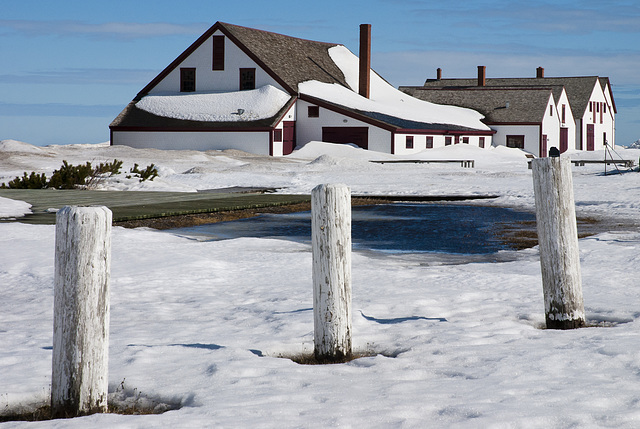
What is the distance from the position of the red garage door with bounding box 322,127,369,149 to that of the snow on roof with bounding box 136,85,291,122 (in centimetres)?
351

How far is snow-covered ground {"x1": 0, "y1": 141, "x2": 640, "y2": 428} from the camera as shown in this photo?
4684 mm

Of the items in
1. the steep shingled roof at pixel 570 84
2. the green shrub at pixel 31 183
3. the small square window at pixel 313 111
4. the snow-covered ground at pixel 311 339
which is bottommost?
the snow-covered ground at pixel 311 339

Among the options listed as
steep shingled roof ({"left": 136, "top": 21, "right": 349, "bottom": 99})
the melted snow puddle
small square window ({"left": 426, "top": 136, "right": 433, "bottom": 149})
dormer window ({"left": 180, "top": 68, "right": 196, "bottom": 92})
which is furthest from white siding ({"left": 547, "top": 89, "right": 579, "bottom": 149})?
the melted snow puddle

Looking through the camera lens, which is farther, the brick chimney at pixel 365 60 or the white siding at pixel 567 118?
the white siding at pixel 567 118

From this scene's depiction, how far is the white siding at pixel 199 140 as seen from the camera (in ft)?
164

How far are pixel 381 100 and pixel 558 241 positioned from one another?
55485 mm

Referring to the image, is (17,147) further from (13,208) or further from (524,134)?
(524,134)

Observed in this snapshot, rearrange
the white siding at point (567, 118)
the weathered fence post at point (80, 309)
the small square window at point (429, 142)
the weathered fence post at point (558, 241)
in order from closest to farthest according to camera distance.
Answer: the weathered fence post at point (80, 309), the weathered fence post at point (558, 241), the small square window at point (429, 142), the white siding at point (567, 118)

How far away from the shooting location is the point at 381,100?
61312 mm

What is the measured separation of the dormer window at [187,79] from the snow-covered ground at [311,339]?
139ft

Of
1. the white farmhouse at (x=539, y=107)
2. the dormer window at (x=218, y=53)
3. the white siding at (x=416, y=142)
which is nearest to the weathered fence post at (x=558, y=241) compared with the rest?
the white siding at (x=416, y=142)

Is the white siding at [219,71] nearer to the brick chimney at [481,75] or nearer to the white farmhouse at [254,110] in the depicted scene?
the white farmhouse at [254,110]

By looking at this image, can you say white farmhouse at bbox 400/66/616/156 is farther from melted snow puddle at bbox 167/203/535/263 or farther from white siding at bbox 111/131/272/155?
melted snow puddle at bbox 167/203/535/263

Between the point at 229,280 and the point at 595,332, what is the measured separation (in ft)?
15.2
